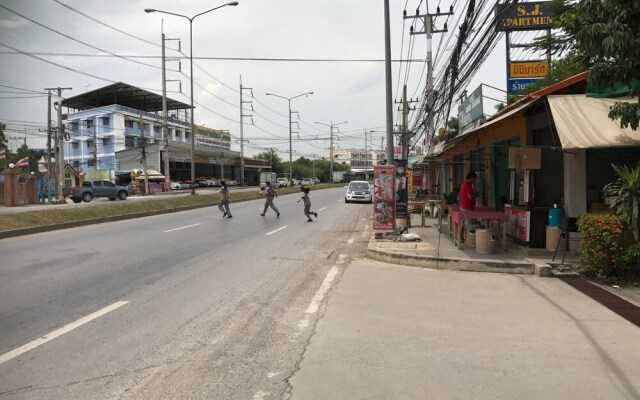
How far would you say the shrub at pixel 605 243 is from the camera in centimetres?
779

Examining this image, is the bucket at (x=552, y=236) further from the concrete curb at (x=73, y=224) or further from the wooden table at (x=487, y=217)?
the concrete curb at (x=73, y=224)

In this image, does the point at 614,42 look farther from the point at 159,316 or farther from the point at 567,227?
the point at 159,316

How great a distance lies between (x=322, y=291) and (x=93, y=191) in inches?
1499

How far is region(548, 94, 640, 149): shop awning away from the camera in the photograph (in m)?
7.97

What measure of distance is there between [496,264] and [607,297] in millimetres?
2196

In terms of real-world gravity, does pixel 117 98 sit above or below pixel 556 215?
above

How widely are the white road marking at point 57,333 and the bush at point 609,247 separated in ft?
23.0

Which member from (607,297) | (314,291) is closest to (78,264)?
(314,291)

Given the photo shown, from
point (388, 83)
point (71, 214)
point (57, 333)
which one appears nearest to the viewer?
point (57, 333)

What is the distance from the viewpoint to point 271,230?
1616cm

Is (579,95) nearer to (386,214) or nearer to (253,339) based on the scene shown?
(386,214)

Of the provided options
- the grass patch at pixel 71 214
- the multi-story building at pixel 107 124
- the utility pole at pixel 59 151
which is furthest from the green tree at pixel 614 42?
the multi-story building at pixel 107 124

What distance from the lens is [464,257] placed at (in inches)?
384

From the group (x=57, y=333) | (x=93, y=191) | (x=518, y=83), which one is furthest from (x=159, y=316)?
(x=93, y=191)
